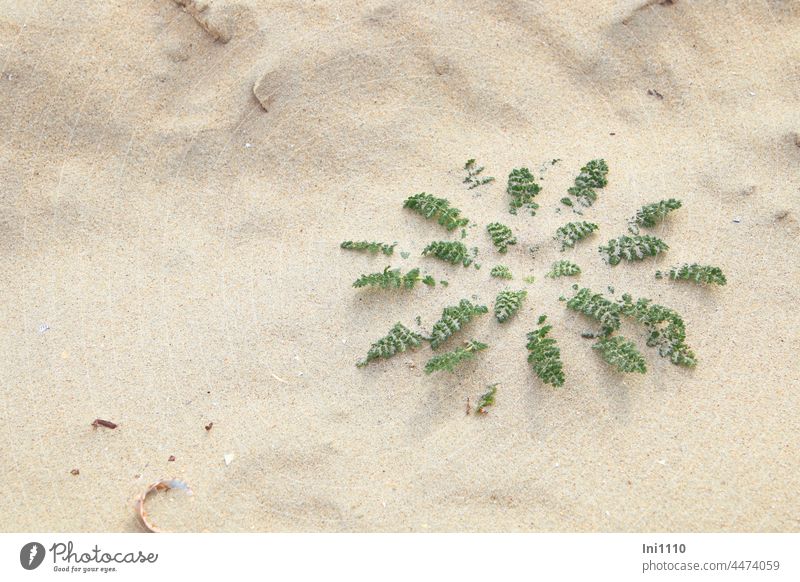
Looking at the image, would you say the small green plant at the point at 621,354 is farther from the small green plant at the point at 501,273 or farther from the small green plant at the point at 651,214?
the small green plant at the point at 651,214

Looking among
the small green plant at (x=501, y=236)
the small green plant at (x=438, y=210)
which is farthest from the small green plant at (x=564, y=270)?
the small green plant at (x=438, y=210)

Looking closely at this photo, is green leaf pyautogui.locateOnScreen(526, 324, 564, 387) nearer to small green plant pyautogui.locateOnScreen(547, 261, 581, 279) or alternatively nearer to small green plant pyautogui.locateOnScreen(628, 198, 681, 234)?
small green plant pyautogui.locateOnScreen(547, 261, 581, 279)

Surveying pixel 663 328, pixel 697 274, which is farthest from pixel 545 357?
pixel 697 274

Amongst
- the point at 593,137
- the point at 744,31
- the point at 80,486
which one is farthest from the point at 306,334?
the point at 744,31

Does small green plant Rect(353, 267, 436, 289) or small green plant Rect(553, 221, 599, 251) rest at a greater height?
small green plant Rect(553, 221, 599, 251)

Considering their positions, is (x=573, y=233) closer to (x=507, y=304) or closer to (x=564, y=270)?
(x=564, y=270)

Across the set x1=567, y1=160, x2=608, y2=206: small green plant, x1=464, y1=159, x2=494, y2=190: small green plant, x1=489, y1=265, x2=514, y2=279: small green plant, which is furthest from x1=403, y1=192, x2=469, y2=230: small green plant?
x1=567, y1=160, x2=608, y2=206: small green plant
